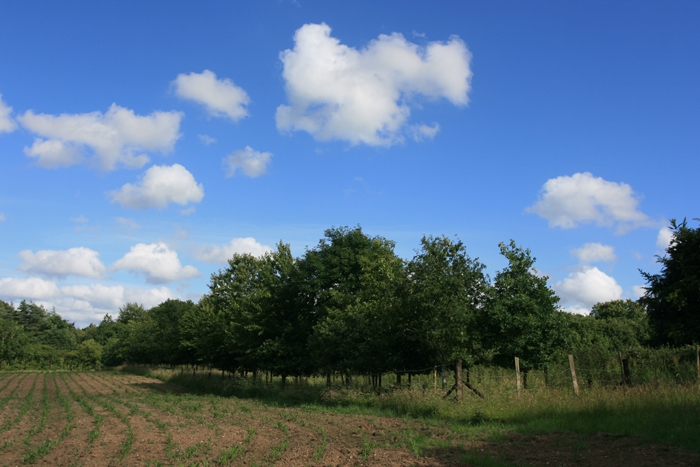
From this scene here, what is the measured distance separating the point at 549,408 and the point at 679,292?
1124cm

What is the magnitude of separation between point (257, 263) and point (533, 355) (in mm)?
29793

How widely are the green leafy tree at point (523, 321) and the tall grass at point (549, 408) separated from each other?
1095 millimetres

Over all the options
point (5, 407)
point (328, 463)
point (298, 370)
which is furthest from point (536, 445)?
point (5, 407)

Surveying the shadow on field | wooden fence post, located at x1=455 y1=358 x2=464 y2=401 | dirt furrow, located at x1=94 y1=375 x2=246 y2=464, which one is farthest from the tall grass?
the shadow on field

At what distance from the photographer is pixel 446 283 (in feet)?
60.2

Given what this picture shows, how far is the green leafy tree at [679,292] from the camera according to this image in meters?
20.6

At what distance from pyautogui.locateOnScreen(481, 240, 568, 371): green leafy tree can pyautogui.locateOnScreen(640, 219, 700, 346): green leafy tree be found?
5.48 meters

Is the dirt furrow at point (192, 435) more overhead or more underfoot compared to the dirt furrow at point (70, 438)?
more overhead

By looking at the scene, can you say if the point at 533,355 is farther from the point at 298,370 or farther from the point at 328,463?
the point at 298,370

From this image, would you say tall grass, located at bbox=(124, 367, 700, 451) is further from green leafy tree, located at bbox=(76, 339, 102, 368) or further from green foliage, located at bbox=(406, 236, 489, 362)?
green leafy tree, located at bbox=(76, 339, 102, 368)

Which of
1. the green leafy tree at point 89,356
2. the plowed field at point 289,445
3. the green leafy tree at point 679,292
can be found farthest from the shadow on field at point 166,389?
the green leafy tree at point 89,356

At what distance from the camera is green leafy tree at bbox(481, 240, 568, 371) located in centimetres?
1873

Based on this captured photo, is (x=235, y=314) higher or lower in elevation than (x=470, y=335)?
higher

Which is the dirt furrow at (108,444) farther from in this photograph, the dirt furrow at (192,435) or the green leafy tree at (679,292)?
the green leafy tree at (679,292)
